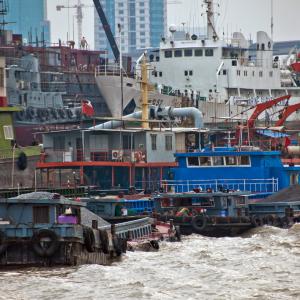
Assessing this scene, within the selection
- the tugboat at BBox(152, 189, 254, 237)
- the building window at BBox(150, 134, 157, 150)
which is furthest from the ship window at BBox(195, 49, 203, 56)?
the tugboat at BBox(152, 189, 254, 237)

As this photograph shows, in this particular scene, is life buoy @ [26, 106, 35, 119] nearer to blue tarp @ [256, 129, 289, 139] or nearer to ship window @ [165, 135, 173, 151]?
blue tarp @ [256, 129, 289, 139]

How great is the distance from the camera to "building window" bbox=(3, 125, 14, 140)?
77250 mm

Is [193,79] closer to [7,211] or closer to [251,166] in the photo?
[251,166]

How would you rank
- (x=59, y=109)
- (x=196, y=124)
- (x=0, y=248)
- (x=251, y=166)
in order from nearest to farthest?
(x=0, y=248) < (x=251, y=166) < (x=196, y=124) < (x=59, y=109)

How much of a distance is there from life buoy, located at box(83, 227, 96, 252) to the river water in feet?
2.90

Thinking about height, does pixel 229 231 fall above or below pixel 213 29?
below

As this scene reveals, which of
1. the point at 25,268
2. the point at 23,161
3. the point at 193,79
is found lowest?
the point at 25,268

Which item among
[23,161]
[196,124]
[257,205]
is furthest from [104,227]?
[196,124]

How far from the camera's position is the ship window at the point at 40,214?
47.2 m

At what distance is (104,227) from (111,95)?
58.6 meters

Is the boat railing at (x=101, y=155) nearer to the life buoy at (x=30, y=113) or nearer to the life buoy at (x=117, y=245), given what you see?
the life buoy at (x=117, y=245)

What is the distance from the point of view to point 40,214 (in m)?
47.3

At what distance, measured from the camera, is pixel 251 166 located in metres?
69.6

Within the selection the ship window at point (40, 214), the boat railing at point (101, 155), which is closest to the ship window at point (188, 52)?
the boat railing at point (101, 155)
